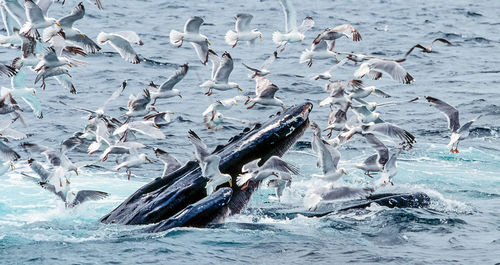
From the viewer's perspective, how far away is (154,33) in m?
42.0

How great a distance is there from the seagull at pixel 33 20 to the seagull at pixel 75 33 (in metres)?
0.26

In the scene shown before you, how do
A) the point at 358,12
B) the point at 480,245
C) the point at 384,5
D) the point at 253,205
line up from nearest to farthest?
the point at 480,245 < the point at 253,205 < the point at 358,12 < the point at 384,5


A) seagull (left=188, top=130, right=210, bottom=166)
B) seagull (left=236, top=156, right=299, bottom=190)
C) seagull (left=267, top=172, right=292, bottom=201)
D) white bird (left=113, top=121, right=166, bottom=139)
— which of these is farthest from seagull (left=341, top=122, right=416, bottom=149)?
seagull (left=188, top=130, right=210, bottom=166)

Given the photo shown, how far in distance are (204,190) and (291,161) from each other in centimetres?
827

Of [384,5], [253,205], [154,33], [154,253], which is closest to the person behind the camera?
[154,253]

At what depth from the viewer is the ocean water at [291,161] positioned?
12859 millimetres

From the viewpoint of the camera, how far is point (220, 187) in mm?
13938

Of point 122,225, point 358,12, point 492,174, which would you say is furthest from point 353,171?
point 358,12

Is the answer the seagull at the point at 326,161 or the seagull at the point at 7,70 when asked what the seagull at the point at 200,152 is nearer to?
the seagull at the point at 326,161

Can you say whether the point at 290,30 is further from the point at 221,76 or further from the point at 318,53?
the point at 221,76

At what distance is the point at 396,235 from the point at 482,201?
4571 mm

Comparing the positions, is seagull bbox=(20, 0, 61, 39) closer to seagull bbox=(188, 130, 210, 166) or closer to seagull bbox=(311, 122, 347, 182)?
seagull bbox=(188, 130, 210, 166)

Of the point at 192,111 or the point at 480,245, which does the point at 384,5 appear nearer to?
the point at 192,111

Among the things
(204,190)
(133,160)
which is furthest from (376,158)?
(133,160)
